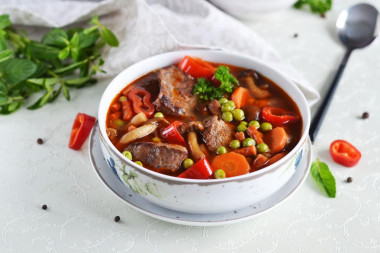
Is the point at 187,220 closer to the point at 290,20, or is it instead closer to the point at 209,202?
the point at 209,202

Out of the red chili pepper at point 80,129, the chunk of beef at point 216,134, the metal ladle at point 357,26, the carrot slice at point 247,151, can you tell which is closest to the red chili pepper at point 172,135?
the chunk of beef at point 216,134

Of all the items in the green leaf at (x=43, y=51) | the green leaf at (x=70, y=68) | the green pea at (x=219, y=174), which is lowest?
the green leaf at (x=70, y=68)

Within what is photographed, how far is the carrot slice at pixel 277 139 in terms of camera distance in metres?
3.36

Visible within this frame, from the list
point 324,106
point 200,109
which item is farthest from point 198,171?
point 324,106

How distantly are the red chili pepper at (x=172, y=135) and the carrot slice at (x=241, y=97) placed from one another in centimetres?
62

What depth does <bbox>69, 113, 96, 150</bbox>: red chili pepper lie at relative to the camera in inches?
153

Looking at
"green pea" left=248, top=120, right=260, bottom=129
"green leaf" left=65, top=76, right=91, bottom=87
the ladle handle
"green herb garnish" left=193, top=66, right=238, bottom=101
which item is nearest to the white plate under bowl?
"green pea" left=248, top=120, right=260, bottom=129

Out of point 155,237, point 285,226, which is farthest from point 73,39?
point 285,226

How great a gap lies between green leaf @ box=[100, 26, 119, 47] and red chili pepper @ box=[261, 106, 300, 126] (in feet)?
5.45

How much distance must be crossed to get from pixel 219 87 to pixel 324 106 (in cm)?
106

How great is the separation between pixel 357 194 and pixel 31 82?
2927 mm

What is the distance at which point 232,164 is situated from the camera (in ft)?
10.3

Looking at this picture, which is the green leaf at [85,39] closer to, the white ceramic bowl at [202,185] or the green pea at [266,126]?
the white ceramic bowl at [202,185]

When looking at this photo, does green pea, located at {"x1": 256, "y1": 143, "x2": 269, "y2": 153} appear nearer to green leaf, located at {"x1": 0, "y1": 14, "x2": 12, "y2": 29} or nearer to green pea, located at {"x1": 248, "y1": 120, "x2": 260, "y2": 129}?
green pea, located at {"x1": 248, "y1": 120, "x2": 260, "y2": 129}
